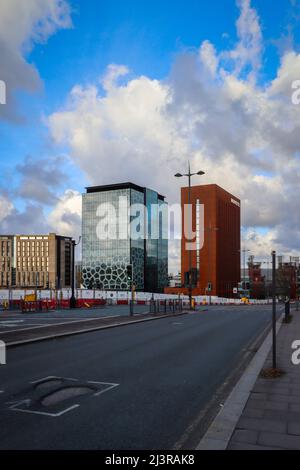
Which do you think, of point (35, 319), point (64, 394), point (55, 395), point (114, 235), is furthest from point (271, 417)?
point (114, 235)

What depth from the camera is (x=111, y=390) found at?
818cm

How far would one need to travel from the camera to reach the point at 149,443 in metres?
5.45

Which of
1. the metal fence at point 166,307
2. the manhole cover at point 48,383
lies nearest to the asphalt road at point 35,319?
the metal fence at point 166,307

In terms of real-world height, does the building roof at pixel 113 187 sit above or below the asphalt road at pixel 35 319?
above

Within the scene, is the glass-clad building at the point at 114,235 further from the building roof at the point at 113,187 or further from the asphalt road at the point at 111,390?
the asphalt road at the point at 111,390

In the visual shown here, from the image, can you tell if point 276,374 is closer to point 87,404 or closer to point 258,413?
point 258,413

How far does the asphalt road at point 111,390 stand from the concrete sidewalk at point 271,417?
2.59 ft

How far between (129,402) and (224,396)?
1.78m

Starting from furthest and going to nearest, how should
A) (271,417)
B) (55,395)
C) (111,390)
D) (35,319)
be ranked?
(35,319)
(111,390)
(55,395)
(271,417)

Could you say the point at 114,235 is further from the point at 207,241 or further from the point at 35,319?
the point at 35,319

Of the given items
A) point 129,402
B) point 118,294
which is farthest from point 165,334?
point 118,294

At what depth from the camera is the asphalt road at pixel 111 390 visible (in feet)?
18.7

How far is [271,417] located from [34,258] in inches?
7263

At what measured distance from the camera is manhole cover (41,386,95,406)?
7.45 meters
